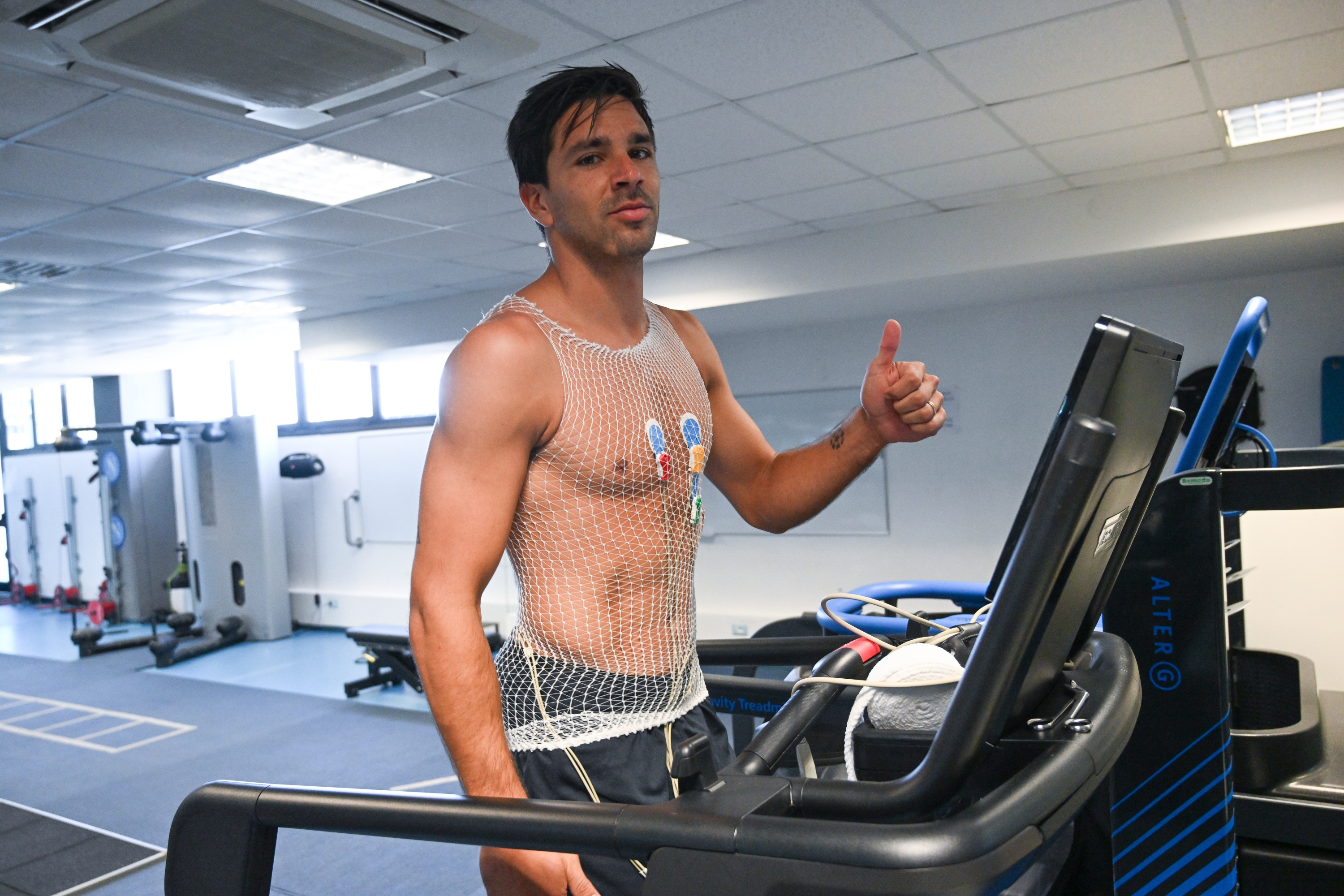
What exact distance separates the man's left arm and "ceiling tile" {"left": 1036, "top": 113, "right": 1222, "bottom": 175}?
2.81 m

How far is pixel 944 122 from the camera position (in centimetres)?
345

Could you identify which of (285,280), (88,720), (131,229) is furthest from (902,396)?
(88,720)

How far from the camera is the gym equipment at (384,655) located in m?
5.68

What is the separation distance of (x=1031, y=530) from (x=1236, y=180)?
14.0ft

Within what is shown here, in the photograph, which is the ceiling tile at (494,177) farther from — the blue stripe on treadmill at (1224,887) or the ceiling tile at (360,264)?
the blue stripe on treadmill at (1224,887)

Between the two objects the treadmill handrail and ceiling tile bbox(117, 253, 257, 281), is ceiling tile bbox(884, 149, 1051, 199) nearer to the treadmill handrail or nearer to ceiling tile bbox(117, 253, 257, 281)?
the treadmill handrail

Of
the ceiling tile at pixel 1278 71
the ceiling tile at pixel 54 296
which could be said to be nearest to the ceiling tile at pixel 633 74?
the ceiling tile at pixel 1278 71

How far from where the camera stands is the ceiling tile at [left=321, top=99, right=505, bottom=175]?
318cm

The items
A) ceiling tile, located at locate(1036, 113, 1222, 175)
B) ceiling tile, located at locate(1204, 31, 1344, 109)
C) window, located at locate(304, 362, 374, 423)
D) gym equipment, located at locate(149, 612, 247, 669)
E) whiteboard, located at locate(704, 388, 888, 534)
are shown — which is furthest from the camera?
window, located at locate(304, 362, 374, 423)

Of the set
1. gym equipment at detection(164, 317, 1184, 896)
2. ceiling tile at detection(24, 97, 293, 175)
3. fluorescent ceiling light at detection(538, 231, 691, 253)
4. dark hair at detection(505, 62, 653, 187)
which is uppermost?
ceiling tile at detection(24, 97, 293, 175)

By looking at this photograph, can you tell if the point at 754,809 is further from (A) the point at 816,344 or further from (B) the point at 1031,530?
(A) the point at 816,344

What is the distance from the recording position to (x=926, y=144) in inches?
145

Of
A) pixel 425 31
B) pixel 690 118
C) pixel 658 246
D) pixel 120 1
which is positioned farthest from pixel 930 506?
pixel 120 1

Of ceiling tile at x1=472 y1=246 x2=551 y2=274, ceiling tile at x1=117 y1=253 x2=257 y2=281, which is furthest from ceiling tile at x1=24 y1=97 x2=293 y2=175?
ceiling tile at x1=472 y1=246 x2=551 y2=274
